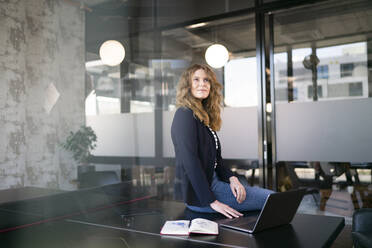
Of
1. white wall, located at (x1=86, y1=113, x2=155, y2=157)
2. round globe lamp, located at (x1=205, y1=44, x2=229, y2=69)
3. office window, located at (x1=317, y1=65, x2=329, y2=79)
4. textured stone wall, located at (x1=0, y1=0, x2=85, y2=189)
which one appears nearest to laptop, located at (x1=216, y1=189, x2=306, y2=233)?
textured stone wall, located at (x1=0, y1=0, x2=85, y2=189)

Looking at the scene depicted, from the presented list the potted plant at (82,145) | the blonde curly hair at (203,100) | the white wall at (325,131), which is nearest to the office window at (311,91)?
the white wall at (325,131)

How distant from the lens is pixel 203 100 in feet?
8.36

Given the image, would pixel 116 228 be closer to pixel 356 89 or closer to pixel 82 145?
pixel 82 145

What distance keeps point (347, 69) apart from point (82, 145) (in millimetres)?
3439

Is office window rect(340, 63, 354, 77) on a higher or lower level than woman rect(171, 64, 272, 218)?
higher

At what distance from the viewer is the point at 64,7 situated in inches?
157

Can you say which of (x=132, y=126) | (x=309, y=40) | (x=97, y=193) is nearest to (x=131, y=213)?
(x=97, y=193)

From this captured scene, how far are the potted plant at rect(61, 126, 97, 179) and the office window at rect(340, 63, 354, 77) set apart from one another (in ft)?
11.0

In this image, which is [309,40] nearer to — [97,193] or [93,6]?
[93,6]

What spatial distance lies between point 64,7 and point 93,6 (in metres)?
1.18

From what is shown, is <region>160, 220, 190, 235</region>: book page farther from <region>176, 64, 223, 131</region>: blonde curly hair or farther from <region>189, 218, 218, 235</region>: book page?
<region>176, 64, 223, 131</region>: blonde curly hair

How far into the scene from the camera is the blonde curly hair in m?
2.29

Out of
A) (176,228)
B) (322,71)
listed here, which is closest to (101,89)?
(322,71)

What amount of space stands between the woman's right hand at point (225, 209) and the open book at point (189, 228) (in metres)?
0.28
